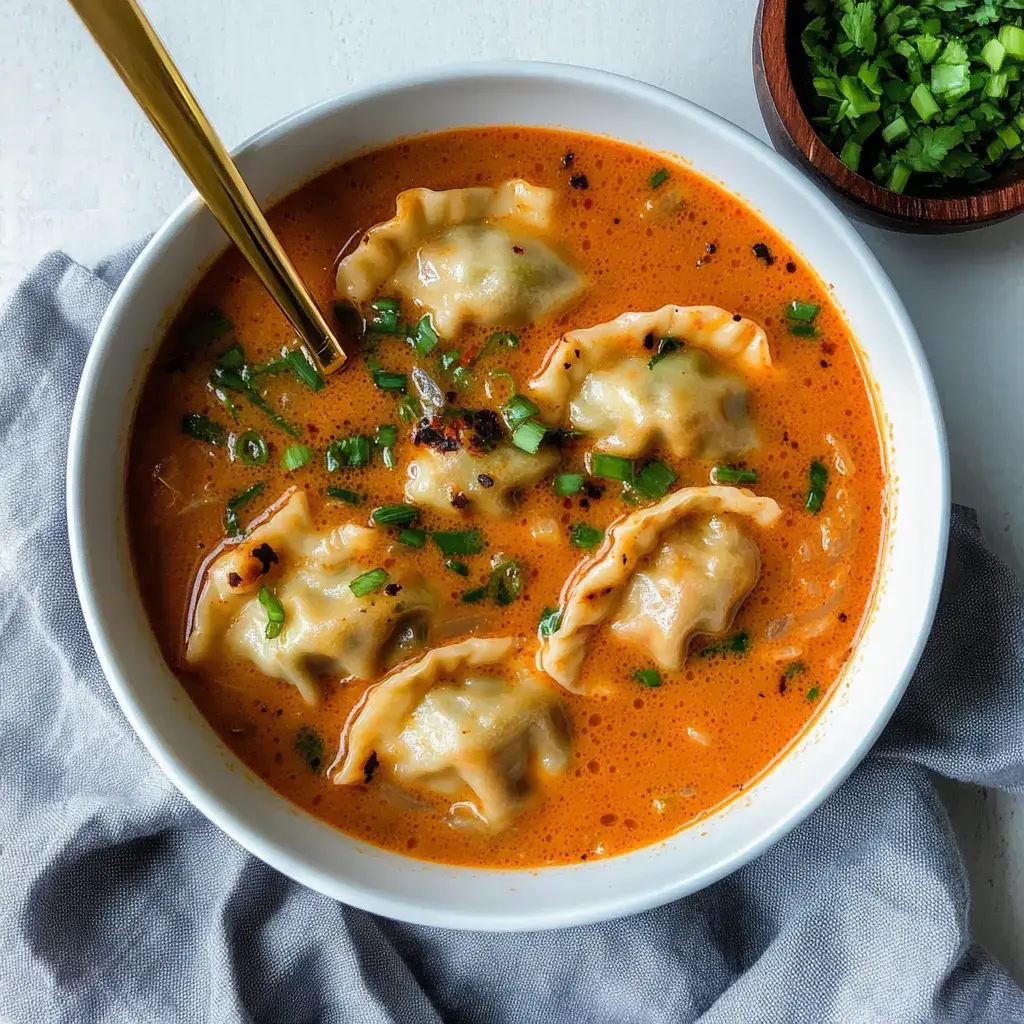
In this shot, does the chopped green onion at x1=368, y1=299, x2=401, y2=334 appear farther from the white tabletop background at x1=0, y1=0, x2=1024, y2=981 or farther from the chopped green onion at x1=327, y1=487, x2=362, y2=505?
the white tabletop background at x1=0, y1=0, x2=1024, y2=981

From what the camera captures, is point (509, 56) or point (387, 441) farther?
point (509, 56)

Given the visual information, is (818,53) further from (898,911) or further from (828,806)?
(898,911)

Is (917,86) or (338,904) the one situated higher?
(917,86)

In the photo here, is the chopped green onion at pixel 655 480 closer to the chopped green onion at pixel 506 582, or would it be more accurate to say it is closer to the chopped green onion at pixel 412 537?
the chopped green onion at pixel 506 582

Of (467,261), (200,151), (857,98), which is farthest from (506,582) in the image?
(857,98)

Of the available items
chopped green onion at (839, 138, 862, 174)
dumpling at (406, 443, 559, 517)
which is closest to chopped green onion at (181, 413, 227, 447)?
dumpling at (406, 443, 559, 517)

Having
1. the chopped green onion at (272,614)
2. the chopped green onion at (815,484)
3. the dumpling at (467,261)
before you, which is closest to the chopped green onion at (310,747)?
the chopped green onion at (272,614)

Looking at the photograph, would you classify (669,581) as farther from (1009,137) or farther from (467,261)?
(1009,137)
